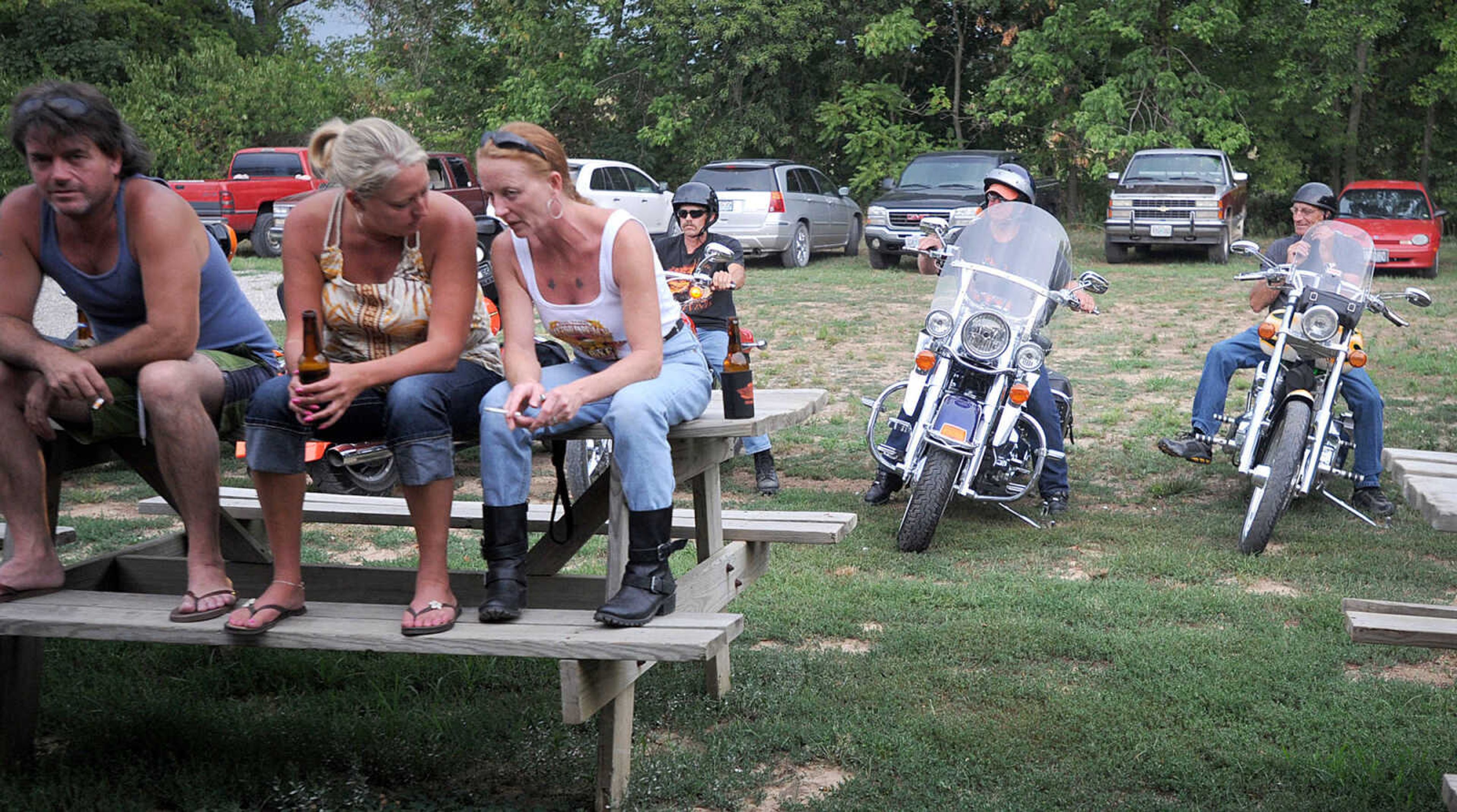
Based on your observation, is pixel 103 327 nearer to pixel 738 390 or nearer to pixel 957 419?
pixel 738 390

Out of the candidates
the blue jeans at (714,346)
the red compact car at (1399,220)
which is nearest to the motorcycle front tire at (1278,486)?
the blue jeans at (714,346)

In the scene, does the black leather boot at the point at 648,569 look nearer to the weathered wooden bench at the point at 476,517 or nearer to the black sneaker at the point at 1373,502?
the weathered wooden bench at the point at 476,517

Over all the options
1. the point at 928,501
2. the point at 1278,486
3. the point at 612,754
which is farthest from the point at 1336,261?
the point at 612,754

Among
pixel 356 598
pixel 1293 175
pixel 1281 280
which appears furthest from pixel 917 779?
pixel 1293 175

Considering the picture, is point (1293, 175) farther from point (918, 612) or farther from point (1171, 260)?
point (918, 612)

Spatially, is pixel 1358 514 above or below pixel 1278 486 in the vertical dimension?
below

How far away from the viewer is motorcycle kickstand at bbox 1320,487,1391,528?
6461 mm

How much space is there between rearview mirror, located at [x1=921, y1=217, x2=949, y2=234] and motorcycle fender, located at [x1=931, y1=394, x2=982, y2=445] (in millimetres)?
1025

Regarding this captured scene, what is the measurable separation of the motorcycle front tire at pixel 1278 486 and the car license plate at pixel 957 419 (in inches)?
49.9

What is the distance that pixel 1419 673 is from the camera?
4492 millimetres

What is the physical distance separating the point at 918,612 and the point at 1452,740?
183 cm

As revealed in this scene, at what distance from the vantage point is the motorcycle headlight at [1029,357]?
6203 mm

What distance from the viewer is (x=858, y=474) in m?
7.75

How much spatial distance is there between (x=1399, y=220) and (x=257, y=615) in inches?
809
